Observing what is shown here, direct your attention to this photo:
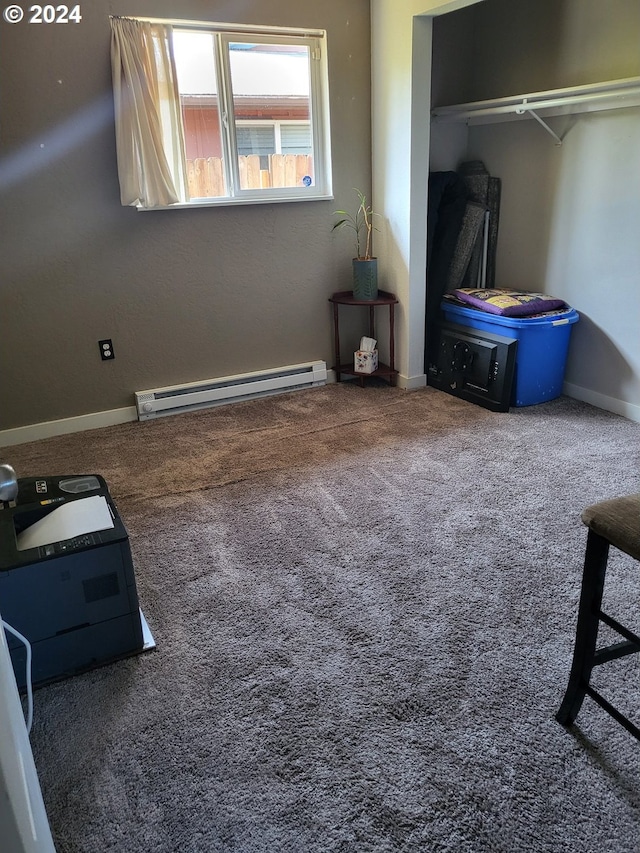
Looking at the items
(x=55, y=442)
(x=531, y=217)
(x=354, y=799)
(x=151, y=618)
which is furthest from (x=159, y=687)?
(x=531, y=217)

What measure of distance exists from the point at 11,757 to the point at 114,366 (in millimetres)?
2827

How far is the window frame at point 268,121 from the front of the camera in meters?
3.27

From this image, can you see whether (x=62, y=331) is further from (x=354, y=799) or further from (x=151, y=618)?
(x=354, y=799)

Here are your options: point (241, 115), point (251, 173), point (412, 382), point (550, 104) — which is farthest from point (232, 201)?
point (550, 104)

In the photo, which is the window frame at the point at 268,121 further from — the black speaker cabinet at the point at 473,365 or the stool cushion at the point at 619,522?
the stool cushion at the point at 619,522

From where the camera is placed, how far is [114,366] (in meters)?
3.44

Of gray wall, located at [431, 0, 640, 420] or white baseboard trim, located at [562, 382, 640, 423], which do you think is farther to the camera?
white baseboard trim, located at [562, 382, 640, 423]

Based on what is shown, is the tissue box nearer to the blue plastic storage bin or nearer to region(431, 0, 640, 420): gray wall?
the blue plastic storage bin

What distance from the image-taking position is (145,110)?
3.05 meters

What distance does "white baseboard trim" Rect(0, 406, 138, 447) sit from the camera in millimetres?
3270

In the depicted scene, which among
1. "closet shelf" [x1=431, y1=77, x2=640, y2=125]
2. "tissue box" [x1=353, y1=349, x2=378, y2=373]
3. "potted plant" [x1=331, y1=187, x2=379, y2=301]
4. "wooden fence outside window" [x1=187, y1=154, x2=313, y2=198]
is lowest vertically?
"tissue box" [x1=353, y1=349, x2=378, y2=373]

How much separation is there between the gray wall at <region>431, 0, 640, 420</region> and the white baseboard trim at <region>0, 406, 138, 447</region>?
249 centimetres

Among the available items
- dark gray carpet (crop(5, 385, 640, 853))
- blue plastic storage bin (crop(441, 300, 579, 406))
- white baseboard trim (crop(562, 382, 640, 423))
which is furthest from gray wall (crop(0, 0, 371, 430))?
white baseboard trim (crop(562, 382, 640, 423))

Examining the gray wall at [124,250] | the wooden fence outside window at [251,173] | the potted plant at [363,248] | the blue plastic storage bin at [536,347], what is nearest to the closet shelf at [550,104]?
the gray wall at [124,250]
